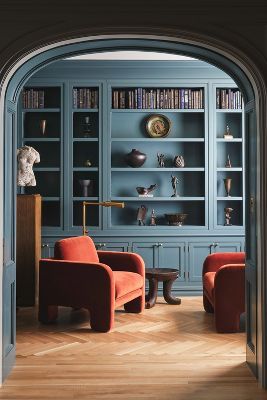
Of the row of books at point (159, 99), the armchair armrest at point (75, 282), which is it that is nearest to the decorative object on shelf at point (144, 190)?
the row of books at point (159, 99)

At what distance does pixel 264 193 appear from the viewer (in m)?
3.92

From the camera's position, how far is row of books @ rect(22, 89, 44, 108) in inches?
292

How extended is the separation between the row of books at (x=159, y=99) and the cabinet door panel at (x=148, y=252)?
174 cm

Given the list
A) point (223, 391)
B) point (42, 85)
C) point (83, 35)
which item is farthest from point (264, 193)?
A: point (42, 85)

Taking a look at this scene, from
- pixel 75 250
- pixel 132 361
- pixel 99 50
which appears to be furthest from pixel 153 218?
pixel 99 50

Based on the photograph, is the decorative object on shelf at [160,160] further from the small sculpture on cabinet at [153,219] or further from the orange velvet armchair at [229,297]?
the orange velvet armchair at [229,297]

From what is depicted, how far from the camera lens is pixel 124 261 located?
256 inches

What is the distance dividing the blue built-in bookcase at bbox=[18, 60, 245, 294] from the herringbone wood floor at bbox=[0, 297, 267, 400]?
1.33 m

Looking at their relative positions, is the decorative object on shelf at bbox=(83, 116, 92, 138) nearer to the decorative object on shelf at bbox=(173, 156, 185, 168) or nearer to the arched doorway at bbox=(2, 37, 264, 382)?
the decorative object on shelf at bbox=(173, 156, 185, 168)

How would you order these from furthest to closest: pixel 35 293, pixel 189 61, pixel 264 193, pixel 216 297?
pixel 189 61, pixel 35 293, pixel 216 297, pixel 264 193

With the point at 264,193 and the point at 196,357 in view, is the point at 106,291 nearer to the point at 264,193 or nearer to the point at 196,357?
the point at 196,357

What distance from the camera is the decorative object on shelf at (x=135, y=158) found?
7.46m

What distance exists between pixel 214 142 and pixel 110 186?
141 cm

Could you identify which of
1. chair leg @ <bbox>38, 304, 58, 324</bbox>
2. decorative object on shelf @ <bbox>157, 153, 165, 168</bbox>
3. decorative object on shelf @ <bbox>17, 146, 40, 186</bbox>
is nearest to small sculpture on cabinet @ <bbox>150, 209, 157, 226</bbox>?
decorative object on shelf @ <bbox>157, 153, 165, 168</bbox>
